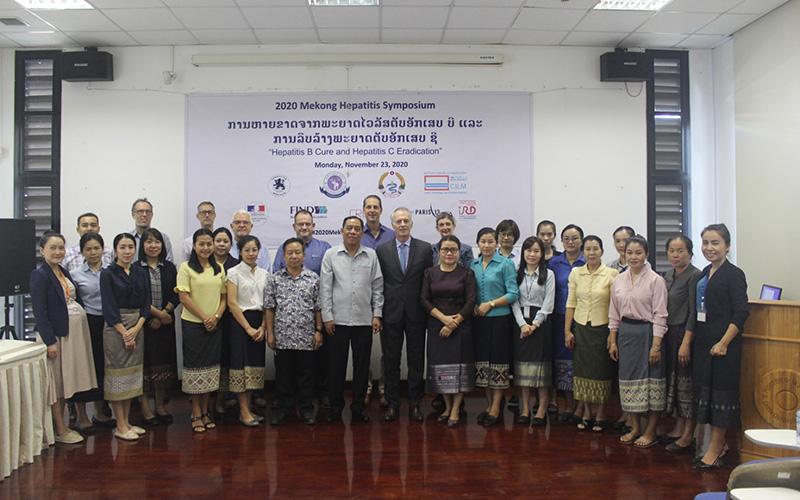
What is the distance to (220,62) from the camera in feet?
17.0

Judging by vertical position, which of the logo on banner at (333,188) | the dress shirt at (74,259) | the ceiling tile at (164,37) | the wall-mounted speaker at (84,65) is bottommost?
the dress shirt at (74,259)

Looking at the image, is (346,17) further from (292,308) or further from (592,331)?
(592,331)

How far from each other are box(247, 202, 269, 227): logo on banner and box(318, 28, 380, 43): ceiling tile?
67.7 inches

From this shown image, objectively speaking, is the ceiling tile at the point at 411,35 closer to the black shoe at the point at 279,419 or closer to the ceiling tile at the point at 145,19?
the ceiling tile at the point at 145,19

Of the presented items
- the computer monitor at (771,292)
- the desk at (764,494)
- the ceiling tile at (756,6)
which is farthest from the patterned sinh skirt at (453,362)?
the ceiling tile at (756,6)

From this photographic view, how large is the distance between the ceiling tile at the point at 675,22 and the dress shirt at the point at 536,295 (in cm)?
259

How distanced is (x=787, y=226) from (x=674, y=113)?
5.49 ft

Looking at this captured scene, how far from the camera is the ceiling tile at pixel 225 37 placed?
4957 millimetres

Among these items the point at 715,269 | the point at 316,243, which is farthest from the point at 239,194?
the point at 715,269

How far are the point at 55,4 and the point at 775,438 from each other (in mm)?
5578

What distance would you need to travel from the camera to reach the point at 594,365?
12.3 feet

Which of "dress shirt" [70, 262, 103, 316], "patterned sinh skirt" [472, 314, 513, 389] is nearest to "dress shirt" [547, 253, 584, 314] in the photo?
"patterned sinh skirt" [472, 314, 513, 389]

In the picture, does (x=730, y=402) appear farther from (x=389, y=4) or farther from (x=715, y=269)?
(x=389, y=4)

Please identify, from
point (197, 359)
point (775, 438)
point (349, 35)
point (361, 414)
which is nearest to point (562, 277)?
point (361, 414)
